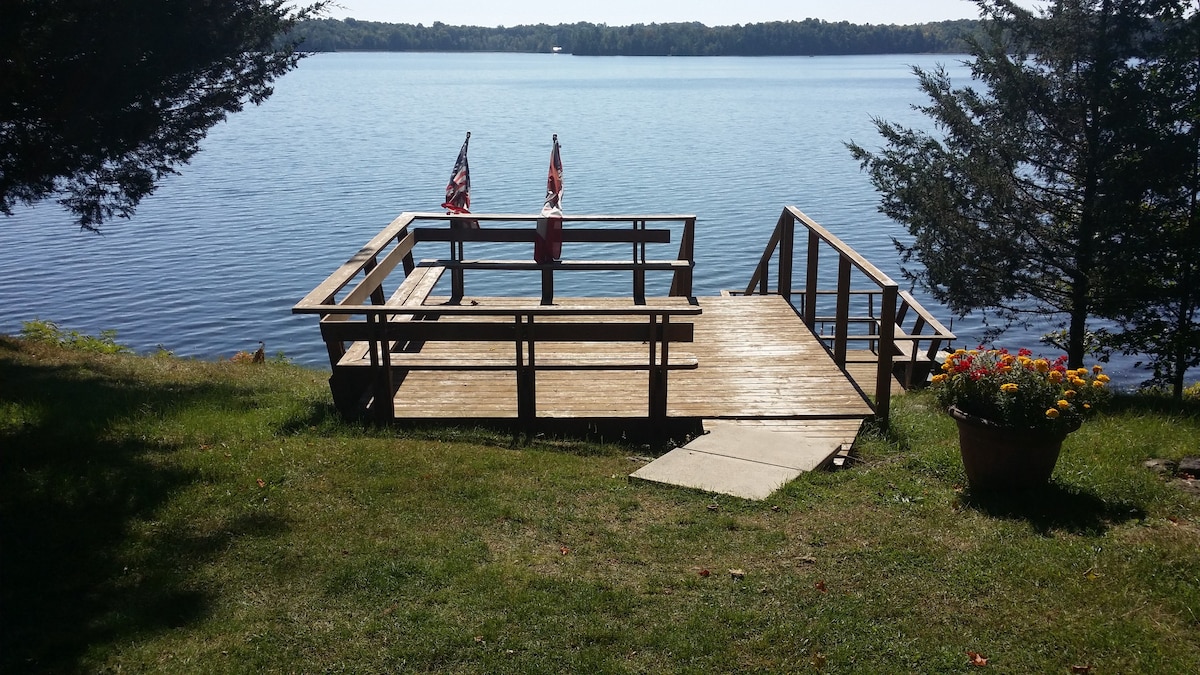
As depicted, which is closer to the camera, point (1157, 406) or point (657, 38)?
point (1157, 406)

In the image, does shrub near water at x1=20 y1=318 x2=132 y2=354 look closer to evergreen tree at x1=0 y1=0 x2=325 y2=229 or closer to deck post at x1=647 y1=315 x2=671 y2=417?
evergreen tree at x1=0 y1=0 x2=325 y2=229

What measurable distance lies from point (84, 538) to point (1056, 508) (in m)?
5.24

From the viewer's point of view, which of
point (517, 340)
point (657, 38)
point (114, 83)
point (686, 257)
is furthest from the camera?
point (657, 38)

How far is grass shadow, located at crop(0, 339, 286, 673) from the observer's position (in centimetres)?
454

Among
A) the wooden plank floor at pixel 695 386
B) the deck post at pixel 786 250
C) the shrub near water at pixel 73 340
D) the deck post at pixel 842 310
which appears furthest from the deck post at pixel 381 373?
the shrub near water at pixel 73 340

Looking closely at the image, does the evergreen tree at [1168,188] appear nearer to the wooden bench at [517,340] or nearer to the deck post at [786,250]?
the deck post at [786,250]

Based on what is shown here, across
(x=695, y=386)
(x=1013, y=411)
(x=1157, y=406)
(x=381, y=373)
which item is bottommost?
(x=1157, y=406)

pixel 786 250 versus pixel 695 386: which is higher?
pixel 786 250

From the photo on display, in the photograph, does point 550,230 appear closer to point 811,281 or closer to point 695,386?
point 811,281

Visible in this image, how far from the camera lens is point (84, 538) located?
17.7 feet

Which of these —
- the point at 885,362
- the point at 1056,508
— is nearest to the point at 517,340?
the point at 885,362

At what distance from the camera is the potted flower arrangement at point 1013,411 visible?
19.4 feet

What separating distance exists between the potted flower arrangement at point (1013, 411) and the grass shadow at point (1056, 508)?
88mm

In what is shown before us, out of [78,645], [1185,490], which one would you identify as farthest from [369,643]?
[1185,490]
